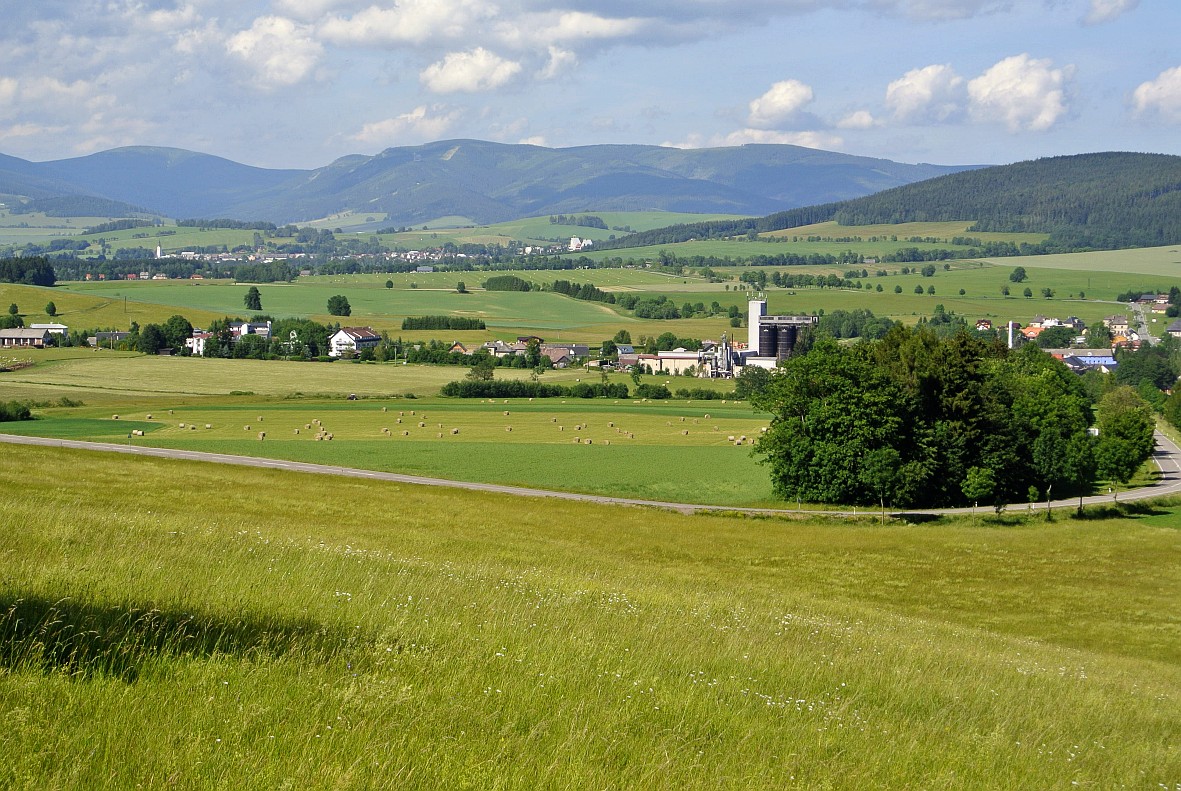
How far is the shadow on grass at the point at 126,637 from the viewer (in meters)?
8.57

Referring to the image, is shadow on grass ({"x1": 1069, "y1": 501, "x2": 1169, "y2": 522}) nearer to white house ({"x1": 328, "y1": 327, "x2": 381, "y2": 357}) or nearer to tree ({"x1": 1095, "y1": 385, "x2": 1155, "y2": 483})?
Answer: tree ({"x1": 1095, "y1": 385, "x2": 1155, "y2": 483})

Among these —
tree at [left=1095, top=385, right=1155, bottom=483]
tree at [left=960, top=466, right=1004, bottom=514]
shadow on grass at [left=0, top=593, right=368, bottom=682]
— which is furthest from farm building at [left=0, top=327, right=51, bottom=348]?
shadow on grass at [left=0, top=593, right=368, bottom=682]

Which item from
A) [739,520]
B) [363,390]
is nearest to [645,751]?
[739,520]

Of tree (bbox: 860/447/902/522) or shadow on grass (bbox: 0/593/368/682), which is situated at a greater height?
shadow on grass (bbox: 0/593/368/682)

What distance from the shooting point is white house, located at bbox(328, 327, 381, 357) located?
159m

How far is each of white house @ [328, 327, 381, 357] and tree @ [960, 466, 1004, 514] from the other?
105256mm

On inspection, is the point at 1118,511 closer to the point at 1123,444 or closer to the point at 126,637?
the point at 1123,444

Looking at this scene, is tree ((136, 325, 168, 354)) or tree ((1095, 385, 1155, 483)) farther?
tree ((136, 325, 168, 354))

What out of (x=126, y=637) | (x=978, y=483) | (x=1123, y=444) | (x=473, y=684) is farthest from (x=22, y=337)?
(x=473, y=684)

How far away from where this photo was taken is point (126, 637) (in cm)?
920

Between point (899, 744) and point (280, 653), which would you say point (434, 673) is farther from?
point (899, 744)

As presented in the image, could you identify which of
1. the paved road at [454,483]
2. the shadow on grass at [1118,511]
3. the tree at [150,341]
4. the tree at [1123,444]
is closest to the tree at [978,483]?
the paved road at [454,483]

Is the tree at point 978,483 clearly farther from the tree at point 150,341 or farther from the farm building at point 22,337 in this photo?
the farm building at point 22,337

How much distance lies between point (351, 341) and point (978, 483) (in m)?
116
